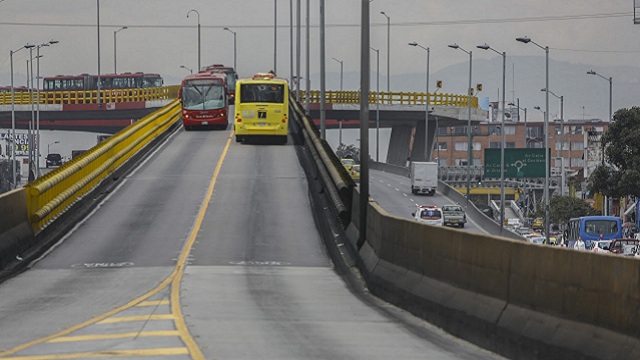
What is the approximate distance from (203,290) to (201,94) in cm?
5517

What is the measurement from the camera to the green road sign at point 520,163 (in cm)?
9006

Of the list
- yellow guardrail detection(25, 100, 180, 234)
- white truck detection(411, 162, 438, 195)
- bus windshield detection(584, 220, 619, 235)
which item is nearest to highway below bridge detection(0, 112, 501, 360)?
yellow guardrail detection(25, 100, 180, 234)

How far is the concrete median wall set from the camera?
14539 mm

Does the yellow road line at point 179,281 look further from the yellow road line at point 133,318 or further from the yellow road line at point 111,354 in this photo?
the yellow road line at point 111,354

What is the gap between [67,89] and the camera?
142875 mm

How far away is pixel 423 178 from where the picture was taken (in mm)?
114125

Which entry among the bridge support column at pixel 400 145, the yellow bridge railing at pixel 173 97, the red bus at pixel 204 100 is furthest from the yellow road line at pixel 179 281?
the bridge support column at pixel 400 145

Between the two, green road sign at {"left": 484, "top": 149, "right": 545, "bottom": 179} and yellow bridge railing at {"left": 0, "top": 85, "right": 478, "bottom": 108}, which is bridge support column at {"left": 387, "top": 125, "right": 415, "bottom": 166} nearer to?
yellow bridge railing at {"left": 0, "top": 85, "right": 478, "bottom": 108}

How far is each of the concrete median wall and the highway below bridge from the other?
399 mm

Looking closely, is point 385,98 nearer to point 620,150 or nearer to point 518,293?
point 620,150

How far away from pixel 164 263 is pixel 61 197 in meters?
8.68

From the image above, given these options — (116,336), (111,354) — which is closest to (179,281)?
(116,336)

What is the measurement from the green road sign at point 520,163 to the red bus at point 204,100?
1930 centimetres

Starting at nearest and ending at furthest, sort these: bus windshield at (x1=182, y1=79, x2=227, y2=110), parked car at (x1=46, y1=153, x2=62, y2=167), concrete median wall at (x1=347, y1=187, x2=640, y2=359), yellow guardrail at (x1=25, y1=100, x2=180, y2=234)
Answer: concrete median wall at (x1=347, y1=187, x2=640, y2=359) < yellow guardrail at (x1=25, y1=100, x2=180, y2=234) < bus windshield at (x1=182, y1=79, x2=227, y2=110) < parked car at (x1=46, y1=153, x2=62, y2=167)
